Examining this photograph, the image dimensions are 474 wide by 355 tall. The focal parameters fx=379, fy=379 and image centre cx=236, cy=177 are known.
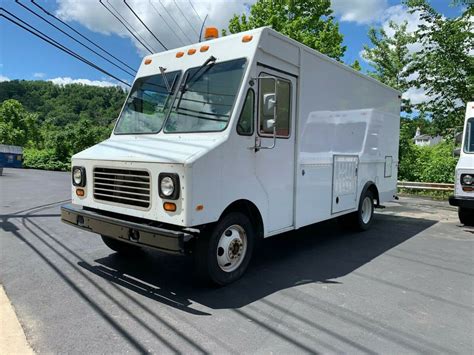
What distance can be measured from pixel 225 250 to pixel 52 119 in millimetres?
48342

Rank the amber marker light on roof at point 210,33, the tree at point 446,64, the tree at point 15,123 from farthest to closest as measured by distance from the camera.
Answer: the tree at point 15,123 < the tree at point 446,64 < the amber marker light on roof at point 210,33

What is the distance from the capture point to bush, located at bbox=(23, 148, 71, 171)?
33.5 m

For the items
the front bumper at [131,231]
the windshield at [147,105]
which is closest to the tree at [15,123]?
the windshield at [147,105]

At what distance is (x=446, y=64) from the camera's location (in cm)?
1401

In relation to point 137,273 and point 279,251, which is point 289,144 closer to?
point 279,251

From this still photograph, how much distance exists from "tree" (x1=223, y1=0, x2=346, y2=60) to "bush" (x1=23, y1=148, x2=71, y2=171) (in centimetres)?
2248

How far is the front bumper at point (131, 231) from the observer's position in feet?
12.3

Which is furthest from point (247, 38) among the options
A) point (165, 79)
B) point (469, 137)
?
point (469, 137)

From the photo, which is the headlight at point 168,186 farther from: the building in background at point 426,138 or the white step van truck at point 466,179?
the building in background at point 426,138

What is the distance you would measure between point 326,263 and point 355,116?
2983mm

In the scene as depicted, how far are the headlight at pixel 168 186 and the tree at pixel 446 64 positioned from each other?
13604 mm

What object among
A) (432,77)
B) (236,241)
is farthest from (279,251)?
(432,77)

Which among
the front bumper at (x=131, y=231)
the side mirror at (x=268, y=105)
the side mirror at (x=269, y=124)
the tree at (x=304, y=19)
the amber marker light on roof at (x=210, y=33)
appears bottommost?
the front bumper at (x=131, y=231)

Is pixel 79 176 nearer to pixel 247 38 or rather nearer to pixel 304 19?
pixel 247 38
